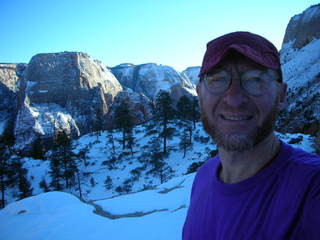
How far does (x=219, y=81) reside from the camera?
4.78 feet

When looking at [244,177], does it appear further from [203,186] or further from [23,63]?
[23,63]

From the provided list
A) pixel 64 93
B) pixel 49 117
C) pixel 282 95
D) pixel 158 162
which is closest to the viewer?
pixel 282 95

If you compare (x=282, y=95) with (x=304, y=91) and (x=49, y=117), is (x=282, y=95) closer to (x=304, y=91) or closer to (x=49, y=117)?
(x=304, y=91)

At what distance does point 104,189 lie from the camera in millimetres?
24562

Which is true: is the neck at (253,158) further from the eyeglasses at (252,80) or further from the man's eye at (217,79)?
the man's eye at (217,79)

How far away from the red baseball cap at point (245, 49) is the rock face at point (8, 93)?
8387cm

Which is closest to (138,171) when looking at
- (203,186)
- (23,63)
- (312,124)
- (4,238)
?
(312,124)

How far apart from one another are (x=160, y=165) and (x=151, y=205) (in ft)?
56.9

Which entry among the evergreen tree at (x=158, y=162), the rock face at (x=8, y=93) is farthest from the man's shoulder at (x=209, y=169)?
the rock face at (x=8, y=93)

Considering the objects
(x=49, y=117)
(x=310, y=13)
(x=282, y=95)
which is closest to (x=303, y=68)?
(x=310, y=13)

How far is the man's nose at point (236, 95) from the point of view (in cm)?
138

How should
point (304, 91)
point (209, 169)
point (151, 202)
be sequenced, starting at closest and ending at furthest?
point (209, 169) < point (151, 202) < point (304, 91)

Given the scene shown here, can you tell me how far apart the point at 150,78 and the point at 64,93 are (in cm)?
4165

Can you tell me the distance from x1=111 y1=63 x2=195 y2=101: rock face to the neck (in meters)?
94.9
